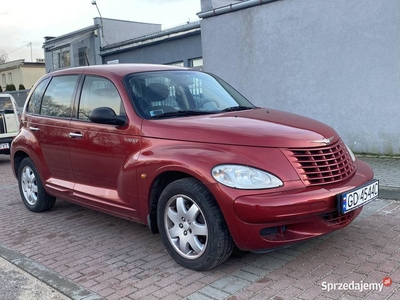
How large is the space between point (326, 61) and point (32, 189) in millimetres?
5956

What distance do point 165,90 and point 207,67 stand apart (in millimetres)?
6551

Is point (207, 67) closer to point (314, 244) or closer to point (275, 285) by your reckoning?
point (314, 244)

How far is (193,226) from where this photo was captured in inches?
137

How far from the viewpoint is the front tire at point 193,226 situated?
3.32 meters

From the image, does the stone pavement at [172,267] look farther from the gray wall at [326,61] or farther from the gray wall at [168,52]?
the gray wall at [168,52]

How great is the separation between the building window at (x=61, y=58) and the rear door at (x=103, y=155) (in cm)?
1692

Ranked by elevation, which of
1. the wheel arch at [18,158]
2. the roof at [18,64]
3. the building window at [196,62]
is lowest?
the wheel arch at [18,158]

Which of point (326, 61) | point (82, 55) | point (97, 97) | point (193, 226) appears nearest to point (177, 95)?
point (97, 97)

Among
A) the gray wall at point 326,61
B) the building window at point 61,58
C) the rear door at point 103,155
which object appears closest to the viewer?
the rear door at point 103,155

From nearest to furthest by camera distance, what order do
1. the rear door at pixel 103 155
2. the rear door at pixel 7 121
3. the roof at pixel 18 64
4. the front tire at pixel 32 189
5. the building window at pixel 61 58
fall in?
1. the rear door at pixel 103 155
2. the front tire at pixel 32 189
3. the rear door at pixel 7 121
4. the building window at pixel 61 58
5. the roof at pixel 18 64

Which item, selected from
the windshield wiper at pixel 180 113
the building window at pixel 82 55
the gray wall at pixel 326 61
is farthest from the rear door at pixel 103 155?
the building window at pixel 82 55

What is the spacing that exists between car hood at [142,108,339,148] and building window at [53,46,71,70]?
18.0m

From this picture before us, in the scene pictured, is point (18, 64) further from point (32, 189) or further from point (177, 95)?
point (177, 95)

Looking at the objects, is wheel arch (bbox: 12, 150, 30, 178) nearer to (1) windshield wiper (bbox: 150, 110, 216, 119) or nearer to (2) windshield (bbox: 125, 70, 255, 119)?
(2) windshield (bbox: 125, 70, 255, 119)
